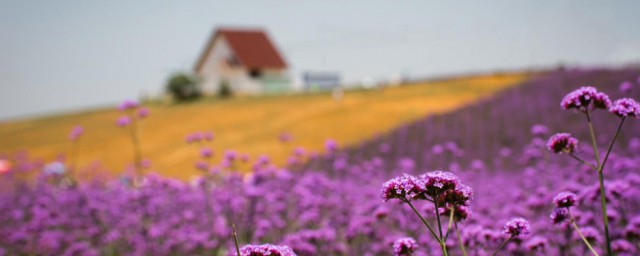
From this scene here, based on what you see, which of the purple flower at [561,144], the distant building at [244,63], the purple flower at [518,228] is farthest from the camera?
the distant building at [244,63]

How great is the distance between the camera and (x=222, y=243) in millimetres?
7277

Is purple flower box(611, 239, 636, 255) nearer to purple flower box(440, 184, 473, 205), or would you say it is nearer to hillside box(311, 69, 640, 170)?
purple flower box(440, 184, 473, 205)

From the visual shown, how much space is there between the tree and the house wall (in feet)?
7.08

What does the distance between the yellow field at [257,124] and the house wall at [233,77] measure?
7.36 m

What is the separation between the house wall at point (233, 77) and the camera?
171ft

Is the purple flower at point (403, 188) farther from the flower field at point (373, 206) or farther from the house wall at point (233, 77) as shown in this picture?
the house wall at point (233, 77)

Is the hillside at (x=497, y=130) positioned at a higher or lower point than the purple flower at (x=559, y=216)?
lower

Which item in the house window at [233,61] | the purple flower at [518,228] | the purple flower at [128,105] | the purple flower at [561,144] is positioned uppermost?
the house window at [233,61]

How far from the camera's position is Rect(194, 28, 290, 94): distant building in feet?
171

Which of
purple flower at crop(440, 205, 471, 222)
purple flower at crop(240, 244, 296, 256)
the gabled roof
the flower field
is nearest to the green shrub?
the gabled roof

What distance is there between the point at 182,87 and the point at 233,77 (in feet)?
17.2

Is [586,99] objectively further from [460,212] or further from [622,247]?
[622,247]

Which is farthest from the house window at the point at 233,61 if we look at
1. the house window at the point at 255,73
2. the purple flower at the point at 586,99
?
the purple flower at the point at 586,99

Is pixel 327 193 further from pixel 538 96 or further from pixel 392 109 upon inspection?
pixel 392 109
